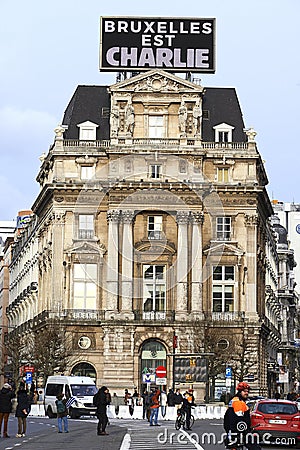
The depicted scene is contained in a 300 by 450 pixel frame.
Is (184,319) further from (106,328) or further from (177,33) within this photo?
(177,33)

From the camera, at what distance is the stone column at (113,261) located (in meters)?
114

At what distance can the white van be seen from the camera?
7875 centimetres

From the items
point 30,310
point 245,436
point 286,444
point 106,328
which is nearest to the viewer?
point 245,436

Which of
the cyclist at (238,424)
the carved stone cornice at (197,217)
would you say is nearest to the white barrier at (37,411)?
the carved stone cornice at (197,217)

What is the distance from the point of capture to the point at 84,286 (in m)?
116

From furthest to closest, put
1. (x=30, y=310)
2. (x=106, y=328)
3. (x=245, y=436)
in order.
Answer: (x=30, y=310)
(x=106, y=328)
(x=245, y=436)

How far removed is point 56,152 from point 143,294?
15.9m

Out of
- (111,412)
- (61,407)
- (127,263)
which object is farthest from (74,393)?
(127,263)

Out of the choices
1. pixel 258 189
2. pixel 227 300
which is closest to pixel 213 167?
pixel 258 189

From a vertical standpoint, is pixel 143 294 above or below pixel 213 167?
below

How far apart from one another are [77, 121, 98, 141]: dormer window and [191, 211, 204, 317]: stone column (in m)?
12.8

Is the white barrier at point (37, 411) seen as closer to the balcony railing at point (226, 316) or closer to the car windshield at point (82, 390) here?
the car windshield at point (82, 390)

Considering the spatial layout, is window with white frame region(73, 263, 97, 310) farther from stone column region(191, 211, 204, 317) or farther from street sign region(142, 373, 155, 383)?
street sign region(142, 373, 155, 383)

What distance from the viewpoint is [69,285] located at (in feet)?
382
